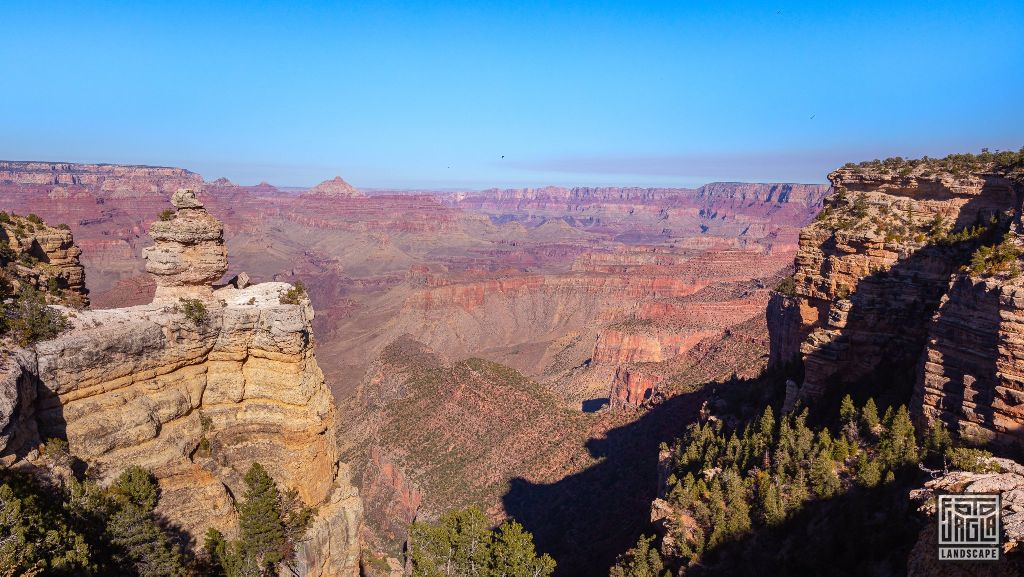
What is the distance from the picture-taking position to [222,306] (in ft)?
49.7

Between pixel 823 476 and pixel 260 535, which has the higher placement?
pixel 260 535

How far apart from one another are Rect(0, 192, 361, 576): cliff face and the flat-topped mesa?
0.13 feet

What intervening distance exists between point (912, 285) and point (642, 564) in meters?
17.8

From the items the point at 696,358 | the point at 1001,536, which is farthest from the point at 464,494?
the point at 696,358

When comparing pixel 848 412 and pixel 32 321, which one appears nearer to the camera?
pixel 32 321

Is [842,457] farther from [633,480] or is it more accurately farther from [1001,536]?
[633,480]

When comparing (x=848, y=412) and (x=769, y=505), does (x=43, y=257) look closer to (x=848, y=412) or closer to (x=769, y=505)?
(x=769, y=505)

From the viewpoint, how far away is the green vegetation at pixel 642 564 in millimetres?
21703

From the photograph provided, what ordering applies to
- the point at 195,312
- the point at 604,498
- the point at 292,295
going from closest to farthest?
the point at 195,312
the point at 292,295
the point at 604,498

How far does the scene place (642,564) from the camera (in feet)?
72.7

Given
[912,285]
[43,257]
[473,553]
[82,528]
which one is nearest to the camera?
[82,528]

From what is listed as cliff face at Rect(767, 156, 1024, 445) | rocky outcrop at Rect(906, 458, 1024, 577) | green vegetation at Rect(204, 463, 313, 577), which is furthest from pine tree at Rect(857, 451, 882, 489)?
green vegetation at Rect(204, 463, 313, 577)

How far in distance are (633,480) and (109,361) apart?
1237 inches

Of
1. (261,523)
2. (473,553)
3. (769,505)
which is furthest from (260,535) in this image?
(769,505)
